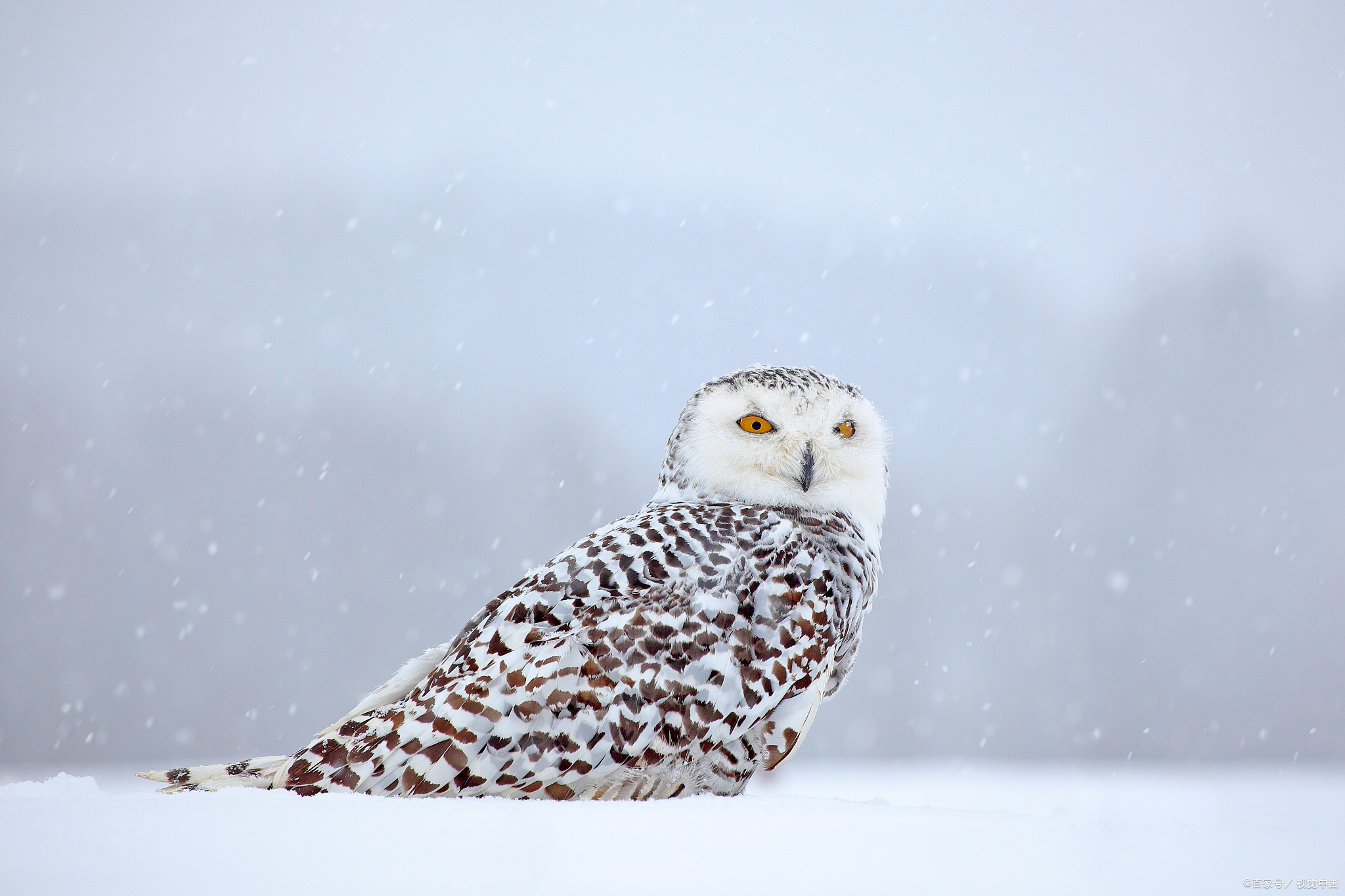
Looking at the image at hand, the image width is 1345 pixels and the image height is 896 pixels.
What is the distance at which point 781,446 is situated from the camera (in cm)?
241

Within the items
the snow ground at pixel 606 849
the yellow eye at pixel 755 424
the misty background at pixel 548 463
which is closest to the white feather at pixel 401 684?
the snow ground at pixel 606 849

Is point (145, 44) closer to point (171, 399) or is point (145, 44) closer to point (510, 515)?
point (171, 399)

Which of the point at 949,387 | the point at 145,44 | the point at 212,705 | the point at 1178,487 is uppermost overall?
the point at 145,44

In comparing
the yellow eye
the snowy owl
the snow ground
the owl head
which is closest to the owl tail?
the snowy owl

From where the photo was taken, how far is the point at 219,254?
2047 cm

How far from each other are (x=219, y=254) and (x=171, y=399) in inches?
318

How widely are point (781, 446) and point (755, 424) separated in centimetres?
10

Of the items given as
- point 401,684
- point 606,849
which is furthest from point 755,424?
point 606,849

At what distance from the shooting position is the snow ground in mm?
1069

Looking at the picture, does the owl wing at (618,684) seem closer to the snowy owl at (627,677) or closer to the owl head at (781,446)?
the snowy owl at (627,677)

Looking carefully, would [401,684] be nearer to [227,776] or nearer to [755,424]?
[227,776]

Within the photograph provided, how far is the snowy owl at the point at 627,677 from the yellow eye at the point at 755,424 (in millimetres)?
239

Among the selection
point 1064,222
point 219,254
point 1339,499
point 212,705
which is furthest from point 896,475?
point 1064,222

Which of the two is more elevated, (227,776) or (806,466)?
(806,466)
